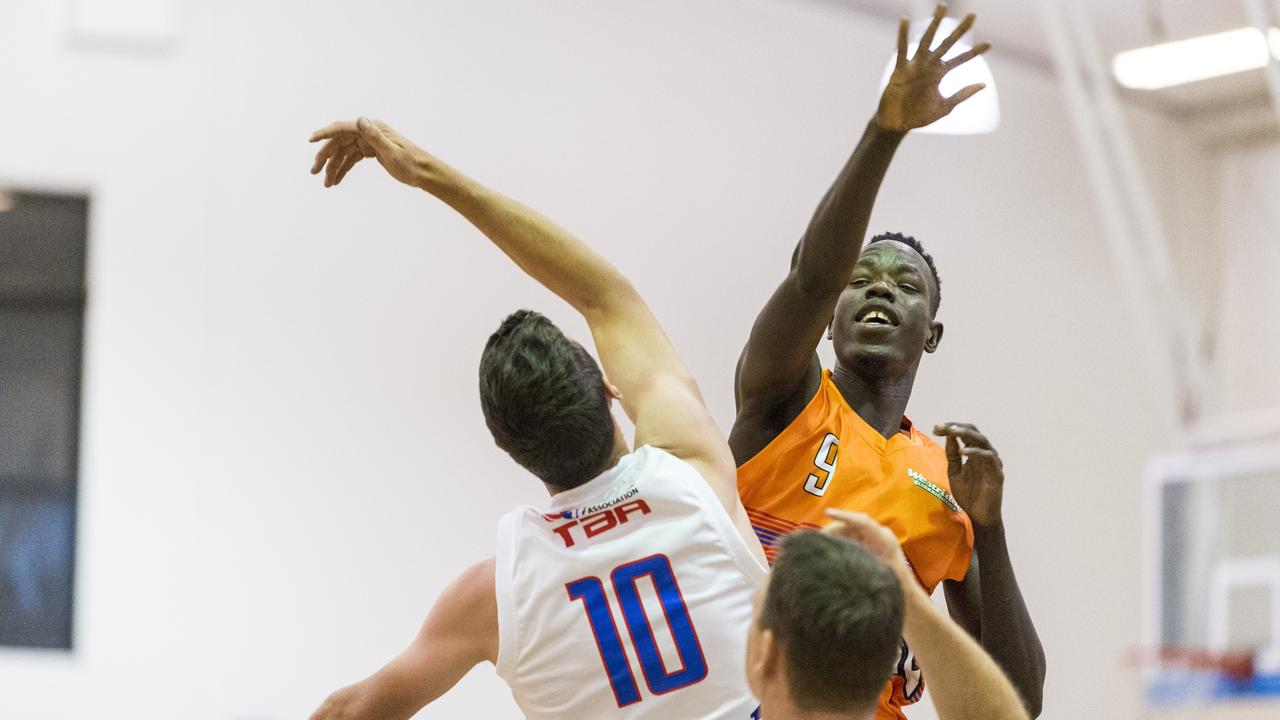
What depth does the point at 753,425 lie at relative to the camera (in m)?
3.29

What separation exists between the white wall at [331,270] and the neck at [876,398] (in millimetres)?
3602

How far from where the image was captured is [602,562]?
255cm

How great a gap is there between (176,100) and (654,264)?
236 cm

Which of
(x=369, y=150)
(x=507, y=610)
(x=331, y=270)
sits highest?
(x=331, y=270)

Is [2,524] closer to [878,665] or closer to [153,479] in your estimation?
[153,479]

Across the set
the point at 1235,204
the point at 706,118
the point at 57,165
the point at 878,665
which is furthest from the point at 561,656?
the point at 1235,204

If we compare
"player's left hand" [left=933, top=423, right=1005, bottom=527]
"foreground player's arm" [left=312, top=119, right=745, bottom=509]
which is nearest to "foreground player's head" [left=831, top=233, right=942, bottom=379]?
"player's left hand" [left=933, top=423, right=1005, bottom=527]

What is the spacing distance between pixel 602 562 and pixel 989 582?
4.01 ft

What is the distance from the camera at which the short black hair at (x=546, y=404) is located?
2561mm

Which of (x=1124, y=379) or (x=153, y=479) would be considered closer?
(x=153, y=479)

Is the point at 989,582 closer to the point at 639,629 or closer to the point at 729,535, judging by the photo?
the point at 729,535

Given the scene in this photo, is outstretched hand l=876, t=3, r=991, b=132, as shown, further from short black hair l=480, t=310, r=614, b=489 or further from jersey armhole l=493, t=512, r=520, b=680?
jersey armhole l=493, t=512, r=520, b=680

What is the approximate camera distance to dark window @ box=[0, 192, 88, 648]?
637cm

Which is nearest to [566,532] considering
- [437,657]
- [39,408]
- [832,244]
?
[437,657]
